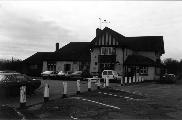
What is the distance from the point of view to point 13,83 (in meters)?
17.8

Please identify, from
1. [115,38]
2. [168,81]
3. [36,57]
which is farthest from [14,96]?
[36,57]

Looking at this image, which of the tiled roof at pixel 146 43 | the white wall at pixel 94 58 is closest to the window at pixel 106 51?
the white wall at pixel 94 58

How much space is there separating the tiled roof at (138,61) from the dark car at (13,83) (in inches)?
1198

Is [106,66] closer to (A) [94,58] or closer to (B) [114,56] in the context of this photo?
(B) [114,56]

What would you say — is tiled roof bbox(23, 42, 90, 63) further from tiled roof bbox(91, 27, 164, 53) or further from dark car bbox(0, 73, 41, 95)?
dark car bbox(0, 73, 41, 95)

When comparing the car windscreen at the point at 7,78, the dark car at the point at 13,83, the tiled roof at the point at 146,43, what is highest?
the tiled roof at the point at 146,43

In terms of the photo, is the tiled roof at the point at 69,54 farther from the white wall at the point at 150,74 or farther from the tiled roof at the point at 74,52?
the white wall at the point at 150,74

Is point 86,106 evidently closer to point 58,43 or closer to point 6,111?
point 6,111

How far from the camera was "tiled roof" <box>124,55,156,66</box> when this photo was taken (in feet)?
158

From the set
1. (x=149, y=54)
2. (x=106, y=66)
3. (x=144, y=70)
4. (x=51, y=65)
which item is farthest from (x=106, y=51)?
(x=51, y=65)

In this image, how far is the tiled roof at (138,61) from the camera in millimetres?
48156

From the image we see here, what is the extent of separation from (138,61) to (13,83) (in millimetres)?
33026

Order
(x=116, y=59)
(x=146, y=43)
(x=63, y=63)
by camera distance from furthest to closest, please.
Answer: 1. (x=63, y=63)
2. (x=146, y=43)
3. (x=116, y=59)

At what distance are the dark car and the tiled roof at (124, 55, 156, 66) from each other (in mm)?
30439
